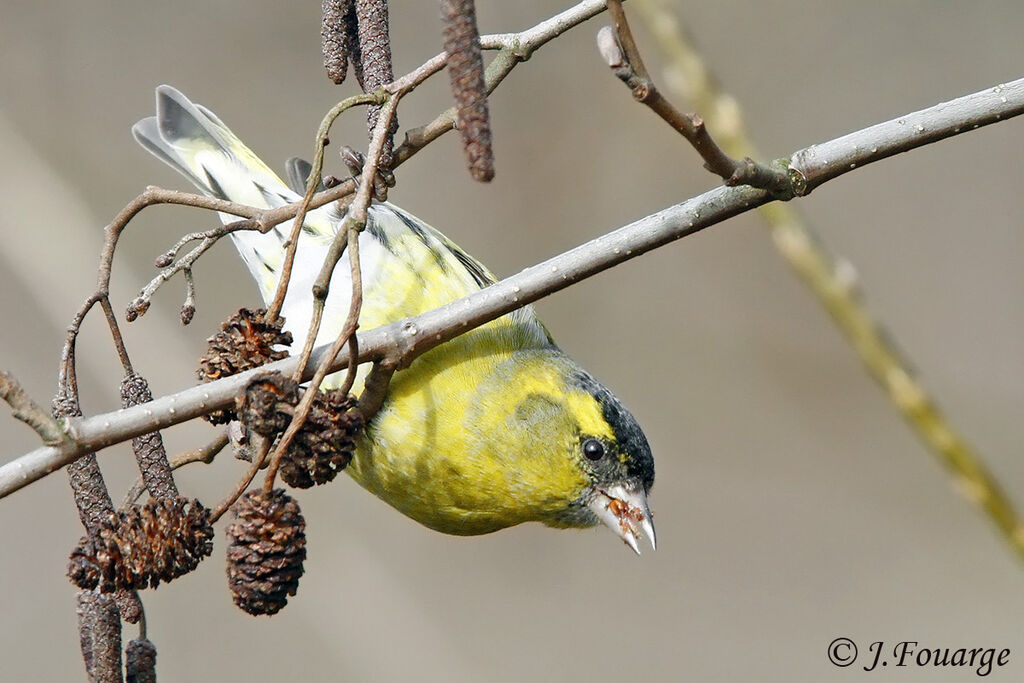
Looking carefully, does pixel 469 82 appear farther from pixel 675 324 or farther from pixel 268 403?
pixel 675 324

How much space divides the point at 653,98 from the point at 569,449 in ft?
4.23

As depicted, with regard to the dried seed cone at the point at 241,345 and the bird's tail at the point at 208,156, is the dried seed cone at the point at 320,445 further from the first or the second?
the bird's tail at the point at 208,156

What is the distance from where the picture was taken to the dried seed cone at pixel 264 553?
1337 mm

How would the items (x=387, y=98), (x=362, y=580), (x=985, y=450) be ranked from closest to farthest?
(x=387, y=98)
(x=362, y=580)
(x=985, y=450)

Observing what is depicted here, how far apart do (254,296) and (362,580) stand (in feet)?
5.48

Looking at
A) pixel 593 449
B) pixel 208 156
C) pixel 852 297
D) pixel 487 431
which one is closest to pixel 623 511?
pixel 593 449

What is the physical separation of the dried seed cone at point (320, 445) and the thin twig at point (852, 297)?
697 mm

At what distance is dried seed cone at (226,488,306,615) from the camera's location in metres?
1.34

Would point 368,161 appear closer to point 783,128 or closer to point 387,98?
point 387,98

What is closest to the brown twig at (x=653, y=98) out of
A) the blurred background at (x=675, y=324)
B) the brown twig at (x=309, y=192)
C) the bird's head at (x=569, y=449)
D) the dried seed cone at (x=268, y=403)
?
the brown twig at (x=309, y=192)

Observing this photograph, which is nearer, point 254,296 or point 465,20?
point 465,20

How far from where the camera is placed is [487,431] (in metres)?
2.32

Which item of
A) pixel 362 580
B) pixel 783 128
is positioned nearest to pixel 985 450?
pixel 783 128

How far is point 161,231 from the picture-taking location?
4.99m
